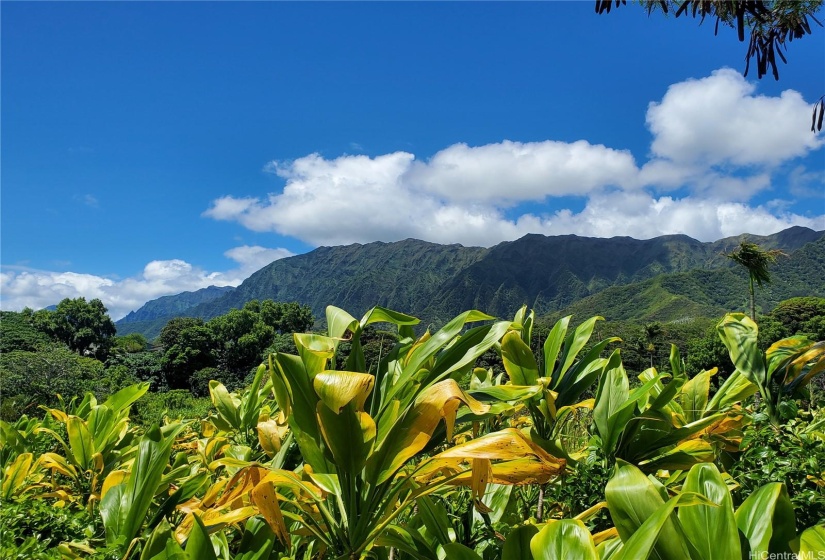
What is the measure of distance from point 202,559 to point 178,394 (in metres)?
24.5

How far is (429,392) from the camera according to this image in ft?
2.99

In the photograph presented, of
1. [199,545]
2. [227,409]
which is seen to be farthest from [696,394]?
[227,409]

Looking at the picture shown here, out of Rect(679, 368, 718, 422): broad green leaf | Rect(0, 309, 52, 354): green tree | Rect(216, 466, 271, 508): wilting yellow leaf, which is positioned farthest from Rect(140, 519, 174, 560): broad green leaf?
Rect(0, 309, 52, 354): green tree

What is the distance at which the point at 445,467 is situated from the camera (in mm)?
1050

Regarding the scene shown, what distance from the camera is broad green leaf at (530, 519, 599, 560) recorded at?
77 cm

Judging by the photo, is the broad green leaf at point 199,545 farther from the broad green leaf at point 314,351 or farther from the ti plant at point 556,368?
the ti plant at point 556,368

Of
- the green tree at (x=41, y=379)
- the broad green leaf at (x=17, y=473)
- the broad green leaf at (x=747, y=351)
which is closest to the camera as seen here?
the broad green leaf at (x=17, y=473)

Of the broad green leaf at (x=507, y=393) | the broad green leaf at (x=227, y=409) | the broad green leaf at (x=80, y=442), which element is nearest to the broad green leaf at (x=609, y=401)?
the broad green leaf at (x=507, y=393)

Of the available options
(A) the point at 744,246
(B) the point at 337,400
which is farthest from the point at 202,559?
(A) the point at 744,246

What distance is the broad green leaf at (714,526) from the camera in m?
0.77

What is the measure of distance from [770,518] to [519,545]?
43 centimetres

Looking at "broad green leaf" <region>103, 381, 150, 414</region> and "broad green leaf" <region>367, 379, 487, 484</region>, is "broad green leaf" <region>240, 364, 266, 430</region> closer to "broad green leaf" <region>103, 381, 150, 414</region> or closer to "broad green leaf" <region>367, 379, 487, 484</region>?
"broad green leaf" <region>103, 381, 150, 414</region>

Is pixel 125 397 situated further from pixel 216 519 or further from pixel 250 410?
pixel 216 519

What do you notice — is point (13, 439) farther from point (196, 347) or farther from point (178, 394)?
point (196, 347)
